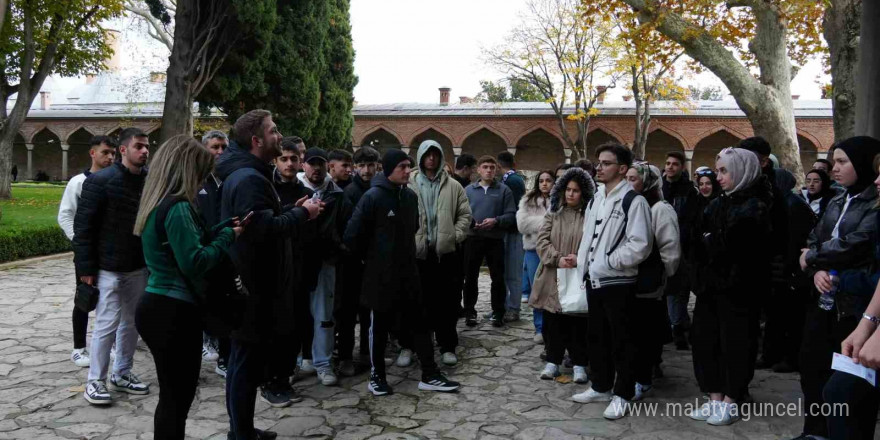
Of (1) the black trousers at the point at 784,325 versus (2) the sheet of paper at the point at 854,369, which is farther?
(1) the black trousers at the point at 784,325

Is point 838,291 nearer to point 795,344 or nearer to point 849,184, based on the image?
point 849,184

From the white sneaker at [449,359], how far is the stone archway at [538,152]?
28.8 m

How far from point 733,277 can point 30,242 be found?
38.9 feet

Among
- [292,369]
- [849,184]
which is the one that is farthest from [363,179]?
[849,184]

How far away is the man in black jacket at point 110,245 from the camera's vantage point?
14.9 feet

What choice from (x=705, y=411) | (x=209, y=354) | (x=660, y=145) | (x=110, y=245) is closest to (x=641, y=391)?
(x=705, y=411)

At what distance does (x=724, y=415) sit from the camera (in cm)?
422

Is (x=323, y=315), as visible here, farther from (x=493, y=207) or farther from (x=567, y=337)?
(x=493, y=207)

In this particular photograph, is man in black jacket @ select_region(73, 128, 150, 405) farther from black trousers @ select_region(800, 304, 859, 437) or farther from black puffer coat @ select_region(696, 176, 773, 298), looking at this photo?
black trousers @ select_region(800, 304, 859, 437)

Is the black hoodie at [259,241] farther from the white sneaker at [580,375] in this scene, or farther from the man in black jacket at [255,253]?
the white sneaker at [580,375]

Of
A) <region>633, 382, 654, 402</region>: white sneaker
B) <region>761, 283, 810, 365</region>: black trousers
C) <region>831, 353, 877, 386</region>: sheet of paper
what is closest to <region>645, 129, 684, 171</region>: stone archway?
<region>761, 283, 810, 365</region>: black trousers

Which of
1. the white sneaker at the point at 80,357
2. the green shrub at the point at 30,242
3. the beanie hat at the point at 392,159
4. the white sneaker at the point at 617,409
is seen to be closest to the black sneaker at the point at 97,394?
the white sneaker at the point at 80,357

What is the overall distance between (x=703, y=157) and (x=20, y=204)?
2993cm

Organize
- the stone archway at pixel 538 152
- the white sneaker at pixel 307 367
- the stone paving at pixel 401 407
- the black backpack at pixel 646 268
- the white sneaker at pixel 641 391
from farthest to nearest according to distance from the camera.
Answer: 1. the stone archway at pixel 538 152
2. the white sneaker at pixel 307 367
3. the white sneaker at pixel 641 391
4. the black backpack at pixel 646 268
5. the stone paving at pixel 401 407
